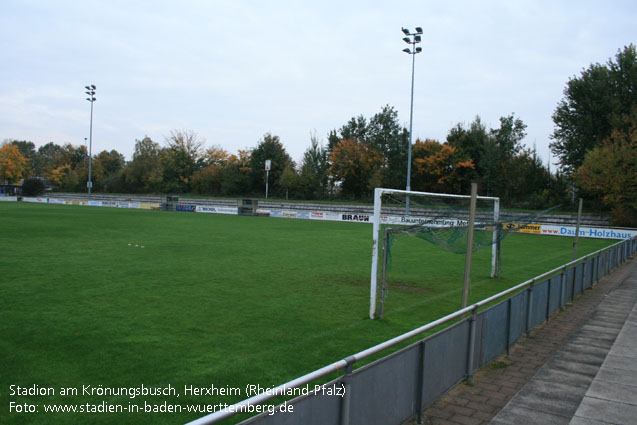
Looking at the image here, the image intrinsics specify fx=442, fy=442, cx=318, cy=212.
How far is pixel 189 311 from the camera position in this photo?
9.04 meters

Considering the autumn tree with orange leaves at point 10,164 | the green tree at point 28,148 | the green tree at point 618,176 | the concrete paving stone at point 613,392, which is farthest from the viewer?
the green tree at point 28,148

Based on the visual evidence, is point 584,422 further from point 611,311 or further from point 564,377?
point 611,311

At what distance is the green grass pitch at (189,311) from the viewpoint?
5.80 meters

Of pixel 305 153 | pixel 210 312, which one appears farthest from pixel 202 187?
pixel 210 312

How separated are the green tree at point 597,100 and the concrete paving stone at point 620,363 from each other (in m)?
41.1

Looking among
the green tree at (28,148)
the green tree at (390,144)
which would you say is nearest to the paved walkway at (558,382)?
the green tree at (390,144)

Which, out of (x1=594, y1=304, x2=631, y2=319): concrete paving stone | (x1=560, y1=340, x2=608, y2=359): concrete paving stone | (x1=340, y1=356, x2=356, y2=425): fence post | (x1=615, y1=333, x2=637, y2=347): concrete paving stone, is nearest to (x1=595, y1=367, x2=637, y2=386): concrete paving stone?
(x1=560, y1=340, x2=608, y2=359): concrete paving stone

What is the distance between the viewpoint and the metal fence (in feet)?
10.1

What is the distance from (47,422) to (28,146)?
598ft

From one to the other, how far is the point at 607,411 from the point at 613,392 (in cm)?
71

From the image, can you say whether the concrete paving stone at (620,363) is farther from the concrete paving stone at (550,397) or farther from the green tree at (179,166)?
the green tree at (179,166)

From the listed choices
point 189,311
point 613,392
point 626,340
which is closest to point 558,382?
point 613,392

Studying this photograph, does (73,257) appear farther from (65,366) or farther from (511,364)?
(511,364)

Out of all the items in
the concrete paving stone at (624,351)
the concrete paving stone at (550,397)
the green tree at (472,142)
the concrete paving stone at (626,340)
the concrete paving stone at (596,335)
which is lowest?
the concrete paving stone at (550,397)
